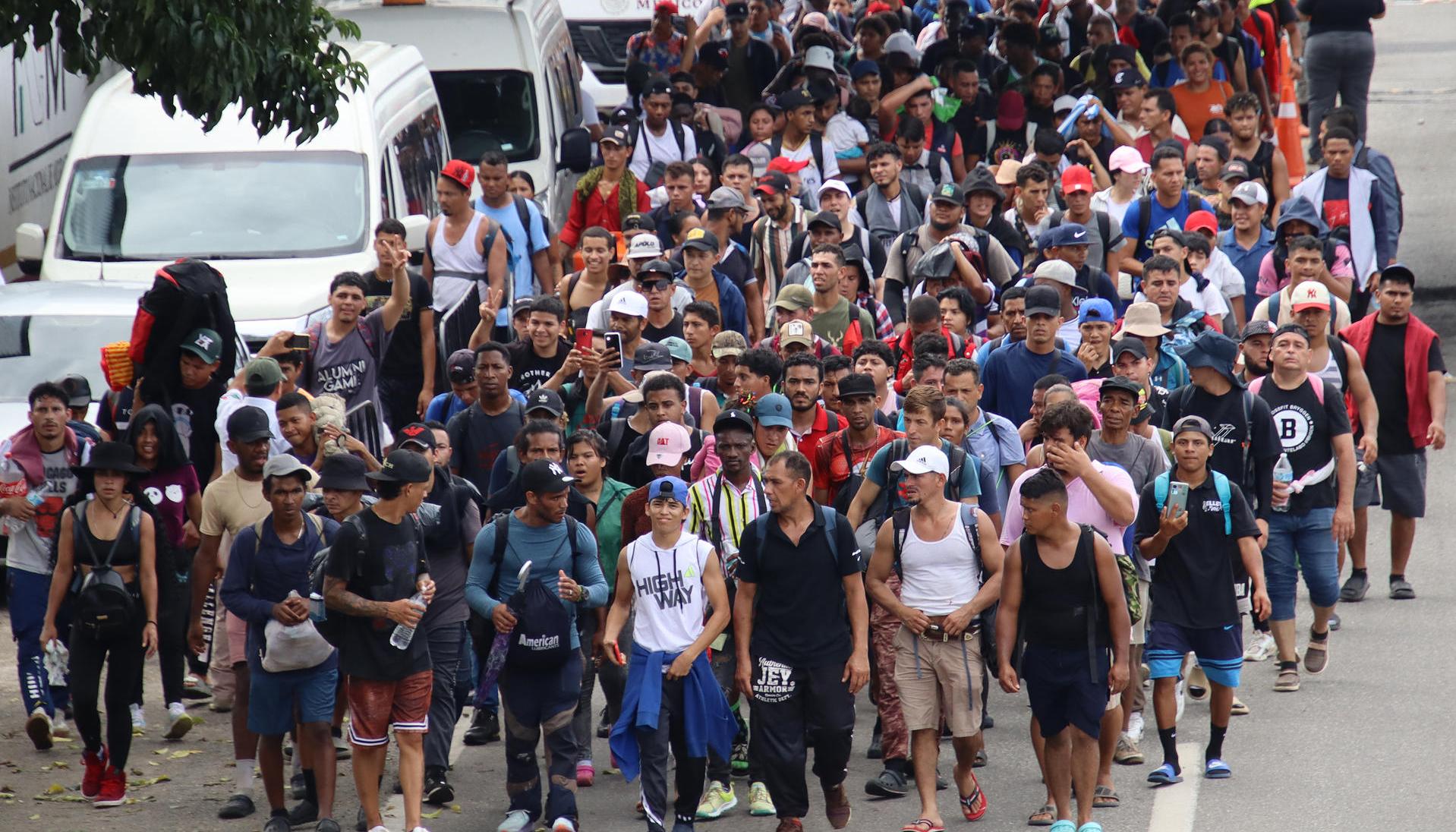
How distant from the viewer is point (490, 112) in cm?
1766

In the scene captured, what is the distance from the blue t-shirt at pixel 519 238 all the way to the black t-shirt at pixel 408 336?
1.73 meters

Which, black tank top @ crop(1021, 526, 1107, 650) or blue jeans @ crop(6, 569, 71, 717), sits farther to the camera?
blue jeans @ crop(6, 569, 71, 717)

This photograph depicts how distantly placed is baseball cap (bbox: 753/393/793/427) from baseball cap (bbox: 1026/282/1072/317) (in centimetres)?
198

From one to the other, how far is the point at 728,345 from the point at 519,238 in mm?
3859

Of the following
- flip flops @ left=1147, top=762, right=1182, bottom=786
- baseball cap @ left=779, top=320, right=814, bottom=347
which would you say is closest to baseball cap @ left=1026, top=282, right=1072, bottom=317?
baseball cap @ left=779, top=320, right=814, bottom=347

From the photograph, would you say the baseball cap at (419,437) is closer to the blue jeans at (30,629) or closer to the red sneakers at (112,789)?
the blue jeans at (30,629)

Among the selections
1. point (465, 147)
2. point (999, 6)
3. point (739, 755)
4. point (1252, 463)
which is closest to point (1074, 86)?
point (999, 6)

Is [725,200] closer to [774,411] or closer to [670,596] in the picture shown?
[774,411]

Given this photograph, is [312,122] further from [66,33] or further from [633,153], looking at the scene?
[633,153]

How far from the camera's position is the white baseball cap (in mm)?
11789

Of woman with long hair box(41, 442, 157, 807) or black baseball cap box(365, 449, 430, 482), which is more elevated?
black baseball cap box(365, 449, 430, 482)

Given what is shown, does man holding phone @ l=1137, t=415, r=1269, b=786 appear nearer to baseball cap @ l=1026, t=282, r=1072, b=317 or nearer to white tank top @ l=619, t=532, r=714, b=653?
baseball cap @ l=1026, t=282, r=1072, b=317

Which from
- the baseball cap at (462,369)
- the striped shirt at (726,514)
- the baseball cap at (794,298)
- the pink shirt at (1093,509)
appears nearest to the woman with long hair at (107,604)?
the baseball cap at (462,369)

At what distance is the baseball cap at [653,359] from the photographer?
Result: 1119 centimetres
